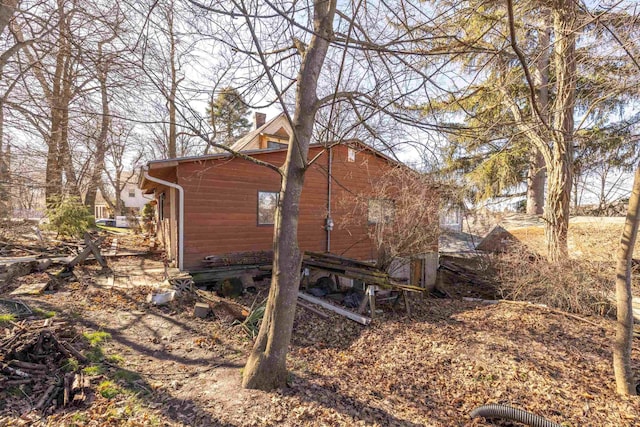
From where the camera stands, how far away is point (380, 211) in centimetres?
1019

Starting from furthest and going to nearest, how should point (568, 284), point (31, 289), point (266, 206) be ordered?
point (266, 206), point (568, 284), point (31, 289)

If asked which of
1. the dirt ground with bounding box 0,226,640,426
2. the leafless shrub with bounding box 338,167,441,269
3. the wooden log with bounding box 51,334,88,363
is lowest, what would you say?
the dirt ground with bounding box 0,226,640,426

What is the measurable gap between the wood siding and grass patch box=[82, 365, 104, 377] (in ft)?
12.3

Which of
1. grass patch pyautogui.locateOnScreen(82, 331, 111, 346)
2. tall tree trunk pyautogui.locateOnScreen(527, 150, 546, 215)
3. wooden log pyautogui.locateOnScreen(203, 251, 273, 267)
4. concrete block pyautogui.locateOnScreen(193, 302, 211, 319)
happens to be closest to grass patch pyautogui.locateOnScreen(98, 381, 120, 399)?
grass patch pyautogui.locateOnScreen(82, 331, 111, 346)

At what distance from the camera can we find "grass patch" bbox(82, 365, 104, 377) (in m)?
3.64

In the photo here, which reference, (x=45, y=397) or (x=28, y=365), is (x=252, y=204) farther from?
(x=45, y=397)

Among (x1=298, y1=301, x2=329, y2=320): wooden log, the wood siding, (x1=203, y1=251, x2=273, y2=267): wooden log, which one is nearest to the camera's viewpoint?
(x1=298, y1=301, x2=329, y2=320): wooden log

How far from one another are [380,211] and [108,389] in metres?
8.24

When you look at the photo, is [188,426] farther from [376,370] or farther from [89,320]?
[89,320]

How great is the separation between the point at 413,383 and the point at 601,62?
18.0 ft

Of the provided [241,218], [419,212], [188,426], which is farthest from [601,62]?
[241,218]

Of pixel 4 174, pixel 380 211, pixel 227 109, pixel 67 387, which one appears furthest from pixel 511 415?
pixel 4 174

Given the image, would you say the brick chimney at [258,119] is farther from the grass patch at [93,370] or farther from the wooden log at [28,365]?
the wooden log at [28,365]

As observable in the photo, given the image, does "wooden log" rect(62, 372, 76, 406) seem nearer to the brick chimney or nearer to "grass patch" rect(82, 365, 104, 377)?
"grass patch" rect(82, 365, 104, 377)
